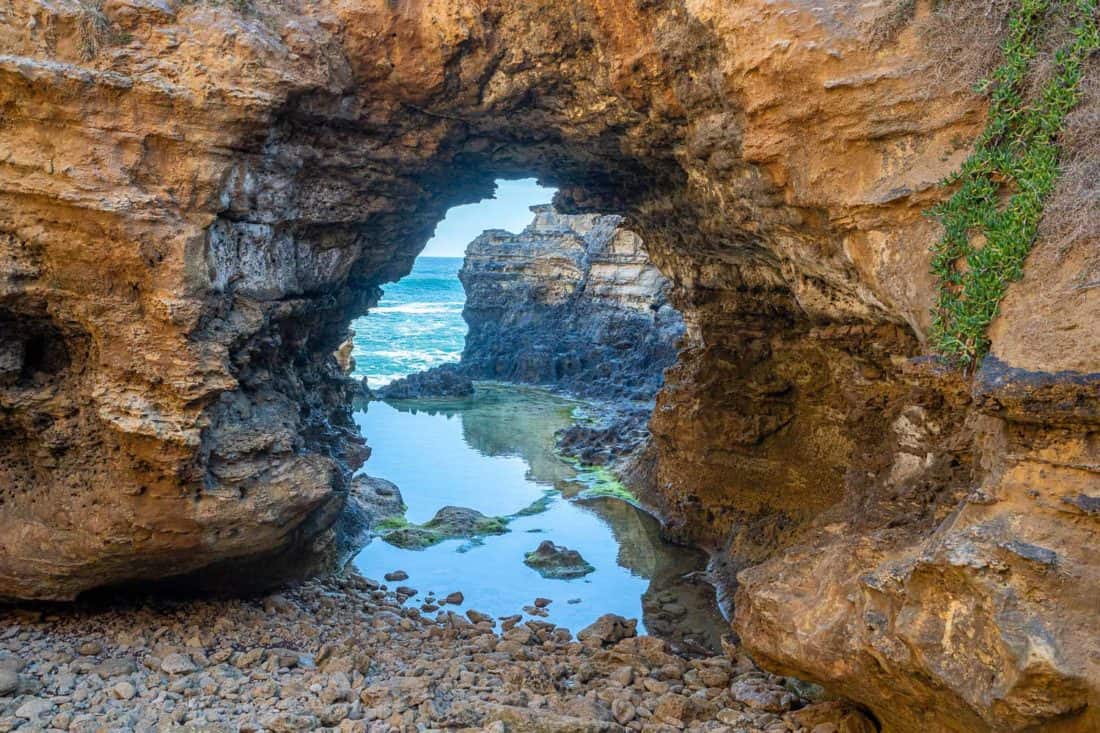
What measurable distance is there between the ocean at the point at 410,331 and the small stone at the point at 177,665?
26530mm

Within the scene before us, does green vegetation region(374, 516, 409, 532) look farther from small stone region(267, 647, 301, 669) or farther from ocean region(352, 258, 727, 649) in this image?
small stone region(267, 647, 301, 669)

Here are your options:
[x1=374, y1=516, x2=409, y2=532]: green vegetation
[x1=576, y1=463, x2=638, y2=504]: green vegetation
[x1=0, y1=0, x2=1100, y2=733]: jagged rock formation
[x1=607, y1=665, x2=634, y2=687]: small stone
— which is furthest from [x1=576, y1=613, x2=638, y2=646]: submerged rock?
[x1=576, y1=463, x2=638, y2=504]: green vegetation

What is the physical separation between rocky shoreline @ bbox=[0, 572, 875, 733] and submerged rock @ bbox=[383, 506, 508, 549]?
3.26 m

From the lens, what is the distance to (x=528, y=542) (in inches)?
532

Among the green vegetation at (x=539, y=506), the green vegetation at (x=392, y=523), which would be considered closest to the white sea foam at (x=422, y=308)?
the green vegetation at (x=539, y=506)

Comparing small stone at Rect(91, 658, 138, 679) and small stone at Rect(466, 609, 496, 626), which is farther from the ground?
small stone at Rect(91, 658, 138, 679)

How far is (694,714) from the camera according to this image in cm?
714

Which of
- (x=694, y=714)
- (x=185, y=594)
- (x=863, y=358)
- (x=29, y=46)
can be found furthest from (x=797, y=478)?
(x=29, y=46)

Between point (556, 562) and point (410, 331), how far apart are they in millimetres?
55957

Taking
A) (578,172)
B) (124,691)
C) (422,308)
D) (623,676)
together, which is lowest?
(422,308)

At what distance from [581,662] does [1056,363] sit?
5.51m

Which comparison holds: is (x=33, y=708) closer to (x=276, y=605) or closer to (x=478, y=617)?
(x=276, y=605)

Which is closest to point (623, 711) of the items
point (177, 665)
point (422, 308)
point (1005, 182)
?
point (177, 665)

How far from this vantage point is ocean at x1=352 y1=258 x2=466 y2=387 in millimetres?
48969
